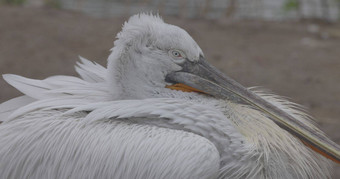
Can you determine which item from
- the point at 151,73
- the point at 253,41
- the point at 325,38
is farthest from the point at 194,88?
the point at 325,38

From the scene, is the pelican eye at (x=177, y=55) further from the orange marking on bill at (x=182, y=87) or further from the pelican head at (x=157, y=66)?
the orange marking on bill at (x=182, y=87)

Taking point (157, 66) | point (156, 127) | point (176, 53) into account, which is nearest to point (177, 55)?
point (176, 53)

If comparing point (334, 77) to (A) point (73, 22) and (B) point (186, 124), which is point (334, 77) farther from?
(B) point (186, 124)

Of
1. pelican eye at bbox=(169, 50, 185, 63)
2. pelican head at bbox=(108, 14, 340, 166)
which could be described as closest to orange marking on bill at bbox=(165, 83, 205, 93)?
→ pelican head at bbox=(108, 14, 340, 166)

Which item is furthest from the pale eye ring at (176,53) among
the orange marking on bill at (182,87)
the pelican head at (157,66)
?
the orange marking on bill at (182,87)

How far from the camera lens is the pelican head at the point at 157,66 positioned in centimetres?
328

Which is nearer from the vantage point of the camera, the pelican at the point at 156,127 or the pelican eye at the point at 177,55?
the pelican at the point at 156,127

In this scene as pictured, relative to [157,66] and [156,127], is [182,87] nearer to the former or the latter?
[157,66]

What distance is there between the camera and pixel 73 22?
32.3ft

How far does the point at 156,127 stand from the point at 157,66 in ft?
1.39

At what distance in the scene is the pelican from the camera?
297cm

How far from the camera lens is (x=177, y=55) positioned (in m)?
3.32

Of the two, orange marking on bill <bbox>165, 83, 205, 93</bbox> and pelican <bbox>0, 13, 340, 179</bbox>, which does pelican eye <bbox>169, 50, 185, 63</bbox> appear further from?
orange marking on bill <bbox>165, 83, 205, 93</bbox>

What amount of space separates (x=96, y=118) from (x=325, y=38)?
7627mm
